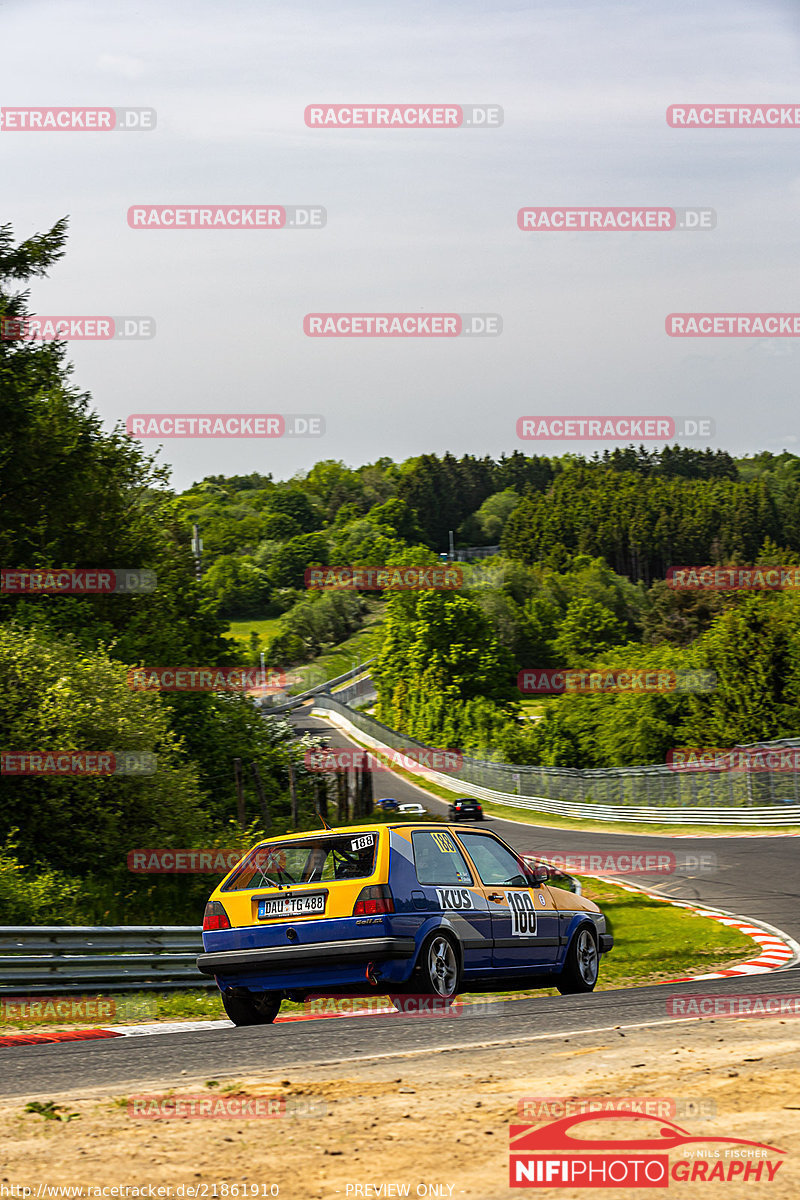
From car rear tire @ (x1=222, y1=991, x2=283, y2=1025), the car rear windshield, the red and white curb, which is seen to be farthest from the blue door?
the red and white curb

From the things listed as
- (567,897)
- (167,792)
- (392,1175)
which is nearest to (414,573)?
(167,792)

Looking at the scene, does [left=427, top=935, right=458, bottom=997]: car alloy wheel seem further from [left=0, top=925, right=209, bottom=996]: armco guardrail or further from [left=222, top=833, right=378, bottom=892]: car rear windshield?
[left=0, top=925, right=209, bottom=996]: armco guardrail

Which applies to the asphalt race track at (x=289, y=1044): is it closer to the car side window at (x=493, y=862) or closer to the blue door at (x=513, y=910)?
the blue door at (x=513, y=910)

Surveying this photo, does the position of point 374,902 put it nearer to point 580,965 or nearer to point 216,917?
point 216,917

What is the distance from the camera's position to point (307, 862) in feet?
31.0

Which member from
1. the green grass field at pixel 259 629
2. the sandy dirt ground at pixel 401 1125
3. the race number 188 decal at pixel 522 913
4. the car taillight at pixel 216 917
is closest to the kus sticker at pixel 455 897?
the race number 188 decal at pixel 522 913

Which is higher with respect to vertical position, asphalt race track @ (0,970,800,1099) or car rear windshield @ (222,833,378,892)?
car rear windshield @ (222,833,378,892)

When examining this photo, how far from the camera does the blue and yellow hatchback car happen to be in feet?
29.2

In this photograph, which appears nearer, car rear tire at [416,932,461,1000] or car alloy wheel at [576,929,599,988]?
car rear tire at [416,932,461,1000]

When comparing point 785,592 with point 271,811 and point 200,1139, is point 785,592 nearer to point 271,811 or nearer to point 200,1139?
point 271,811

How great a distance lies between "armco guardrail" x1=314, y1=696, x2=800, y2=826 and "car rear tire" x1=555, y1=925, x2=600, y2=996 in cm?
2742

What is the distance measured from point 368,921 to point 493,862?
187 centimetres

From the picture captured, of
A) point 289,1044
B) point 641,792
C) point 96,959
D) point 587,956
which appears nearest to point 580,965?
point 587,956

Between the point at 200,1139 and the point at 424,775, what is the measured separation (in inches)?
2653
